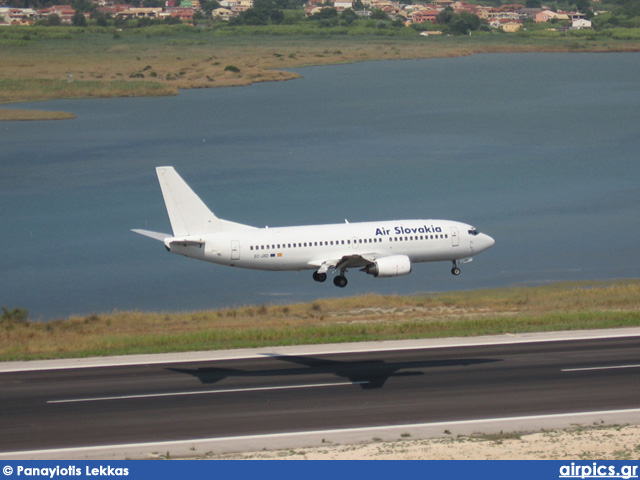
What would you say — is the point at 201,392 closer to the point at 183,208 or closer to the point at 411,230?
the point at 183,208

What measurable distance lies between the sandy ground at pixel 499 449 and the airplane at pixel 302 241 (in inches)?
1275

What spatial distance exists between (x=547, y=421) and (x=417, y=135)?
109429 mm

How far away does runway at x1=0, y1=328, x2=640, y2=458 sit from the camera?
32188 mm

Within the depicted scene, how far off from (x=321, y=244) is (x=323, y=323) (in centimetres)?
1080

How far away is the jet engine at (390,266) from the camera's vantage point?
63000 millimetres

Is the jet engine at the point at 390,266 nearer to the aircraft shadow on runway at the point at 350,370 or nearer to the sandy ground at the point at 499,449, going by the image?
the aircraft shadow on runway at the point at 350,370

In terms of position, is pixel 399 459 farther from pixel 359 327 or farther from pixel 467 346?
pixel 359 327

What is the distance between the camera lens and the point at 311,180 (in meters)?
112

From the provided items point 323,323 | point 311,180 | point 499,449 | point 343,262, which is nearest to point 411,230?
point 343,262

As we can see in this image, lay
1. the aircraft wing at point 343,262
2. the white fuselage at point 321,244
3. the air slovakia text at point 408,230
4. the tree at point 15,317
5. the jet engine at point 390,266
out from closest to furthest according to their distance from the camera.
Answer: the tree at point 15,317
the white fuselage at point 321,244
the jet engine at point 390,266
the aircraft wing at point 343,262
the air slovakia text at point 408,230

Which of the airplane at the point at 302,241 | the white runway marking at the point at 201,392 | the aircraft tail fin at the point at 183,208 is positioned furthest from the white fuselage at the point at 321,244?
the white runway marking at the point at 201,392

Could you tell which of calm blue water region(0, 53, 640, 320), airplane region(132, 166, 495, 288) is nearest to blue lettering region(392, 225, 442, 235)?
airplane region(132, 166, 495, 288)

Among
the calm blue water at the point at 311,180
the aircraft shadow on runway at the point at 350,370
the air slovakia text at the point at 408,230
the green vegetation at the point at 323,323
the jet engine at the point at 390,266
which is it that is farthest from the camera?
the calm blue water at the point at 311,180

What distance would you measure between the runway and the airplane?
19123mm
